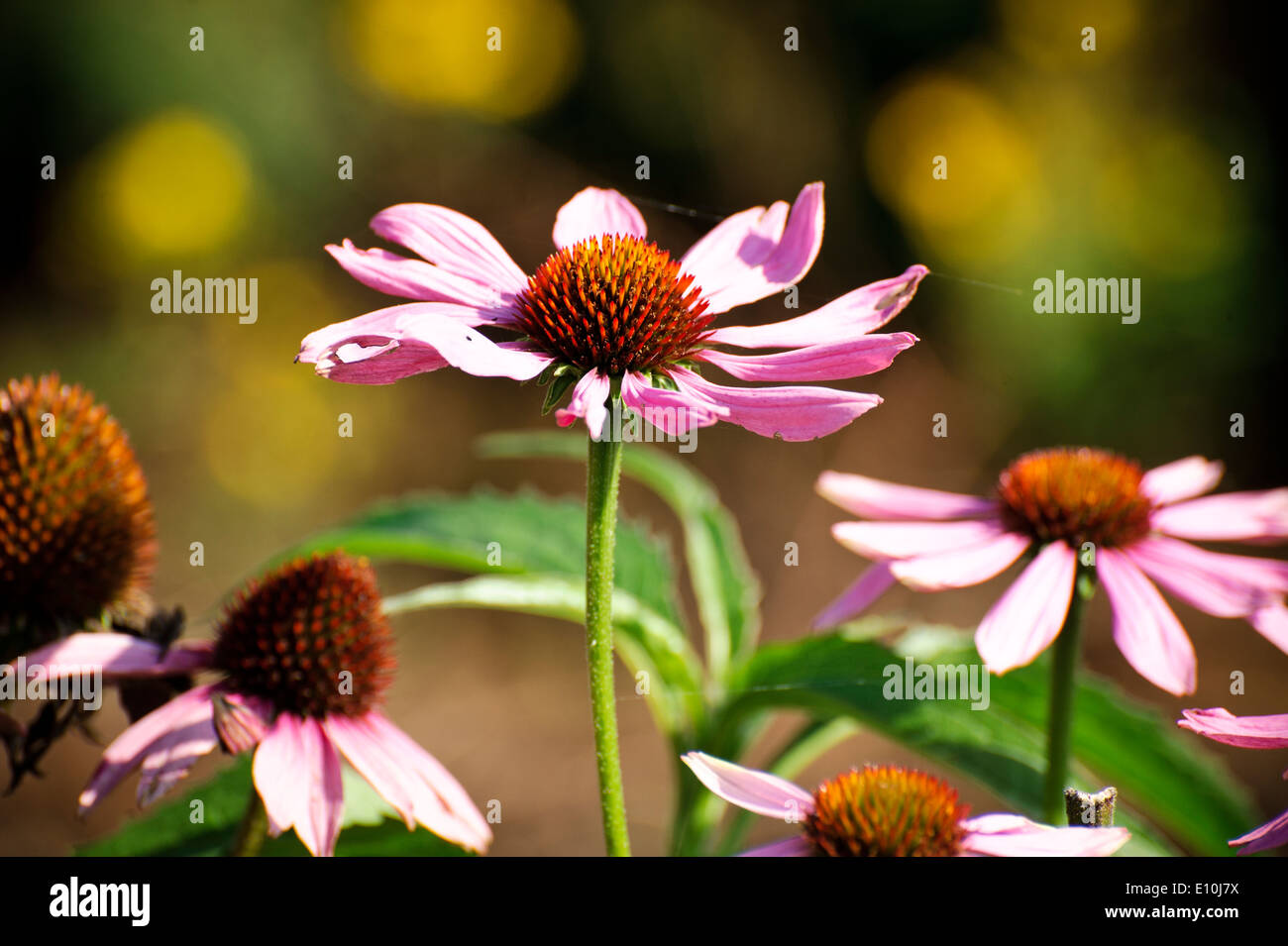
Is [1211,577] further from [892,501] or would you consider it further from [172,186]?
[172,186]

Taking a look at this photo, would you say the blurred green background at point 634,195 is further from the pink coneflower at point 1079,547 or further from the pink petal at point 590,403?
the pink petal at point 590,403

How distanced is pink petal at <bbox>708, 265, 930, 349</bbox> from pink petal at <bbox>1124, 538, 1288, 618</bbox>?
0.93 feet

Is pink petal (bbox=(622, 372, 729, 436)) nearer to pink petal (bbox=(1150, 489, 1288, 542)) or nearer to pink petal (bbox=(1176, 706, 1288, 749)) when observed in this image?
pink petal (bbox=(1176, 706, 1288, 749))

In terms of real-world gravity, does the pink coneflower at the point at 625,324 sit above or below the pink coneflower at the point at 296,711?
above

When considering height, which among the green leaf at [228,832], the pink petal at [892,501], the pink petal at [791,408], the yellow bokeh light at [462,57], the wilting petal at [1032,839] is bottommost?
the green leaf at [228,832]

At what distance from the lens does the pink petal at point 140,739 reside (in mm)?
593

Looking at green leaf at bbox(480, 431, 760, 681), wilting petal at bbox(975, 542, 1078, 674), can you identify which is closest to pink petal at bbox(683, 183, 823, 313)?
wilting petal at bbox(975, 542, 1078, 674)

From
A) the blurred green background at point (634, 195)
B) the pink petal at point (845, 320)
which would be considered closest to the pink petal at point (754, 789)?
the pink petal at point (845, 320)

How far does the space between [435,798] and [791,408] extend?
0.30 meters

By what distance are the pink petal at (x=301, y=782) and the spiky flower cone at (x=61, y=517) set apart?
0.19m

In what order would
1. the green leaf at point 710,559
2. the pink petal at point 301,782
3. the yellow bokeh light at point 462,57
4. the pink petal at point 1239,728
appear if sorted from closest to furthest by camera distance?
the pink petal at point 1239,728
the pink petal at point 301,782
the green leaf at point 710,559
the yellow bokeh light at point 462,57

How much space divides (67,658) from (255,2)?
103 inches

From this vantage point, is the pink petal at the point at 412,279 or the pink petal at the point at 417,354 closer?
the pink petal at the point at 417,354

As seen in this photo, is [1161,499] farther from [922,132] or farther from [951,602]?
[922,132]
